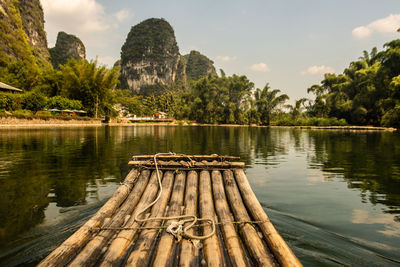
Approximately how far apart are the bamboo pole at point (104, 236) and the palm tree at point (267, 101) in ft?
200

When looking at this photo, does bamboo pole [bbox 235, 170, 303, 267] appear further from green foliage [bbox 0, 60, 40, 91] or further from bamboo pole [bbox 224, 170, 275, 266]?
green foliage [bbox 0, 60, 40, 91]

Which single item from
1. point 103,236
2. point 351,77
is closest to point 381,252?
point 103,236

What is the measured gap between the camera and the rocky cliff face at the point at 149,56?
15471 centimetres

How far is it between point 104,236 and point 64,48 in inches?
6759

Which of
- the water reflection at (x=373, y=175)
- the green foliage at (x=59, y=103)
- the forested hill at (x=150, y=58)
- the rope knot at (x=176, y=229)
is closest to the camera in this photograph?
the rope knot at (x=176, y=229)

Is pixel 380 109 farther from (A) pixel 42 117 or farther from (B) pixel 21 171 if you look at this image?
(A) pixel 42 117

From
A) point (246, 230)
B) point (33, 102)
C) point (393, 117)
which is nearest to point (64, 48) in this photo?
point (33, 102)

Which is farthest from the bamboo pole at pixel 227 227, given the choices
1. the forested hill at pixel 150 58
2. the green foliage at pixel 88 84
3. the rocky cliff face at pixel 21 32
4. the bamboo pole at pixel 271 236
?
the forested hill at pixel 150 58

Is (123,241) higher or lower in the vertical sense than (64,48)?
lower

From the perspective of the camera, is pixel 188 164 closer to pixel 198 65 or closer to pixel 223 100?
pixel 223 100

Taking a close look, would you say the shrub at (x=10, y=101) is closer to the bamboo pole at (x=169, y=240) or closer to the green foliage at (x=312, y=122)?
the bamboo pole at (x=169, y=240)

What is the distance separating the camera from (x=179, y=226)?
279cm

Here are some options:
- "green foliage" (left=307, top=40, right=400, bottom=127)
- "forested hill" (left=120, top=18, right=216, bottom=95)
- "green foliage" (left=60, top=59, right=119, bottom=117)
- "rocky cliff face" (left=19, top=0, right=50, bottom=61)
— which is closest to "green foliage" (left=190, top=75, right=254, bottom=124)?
"green foliage" (left=307, top=40, right=400, bottom=127)

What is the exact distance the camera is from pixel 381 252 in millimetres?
3238
